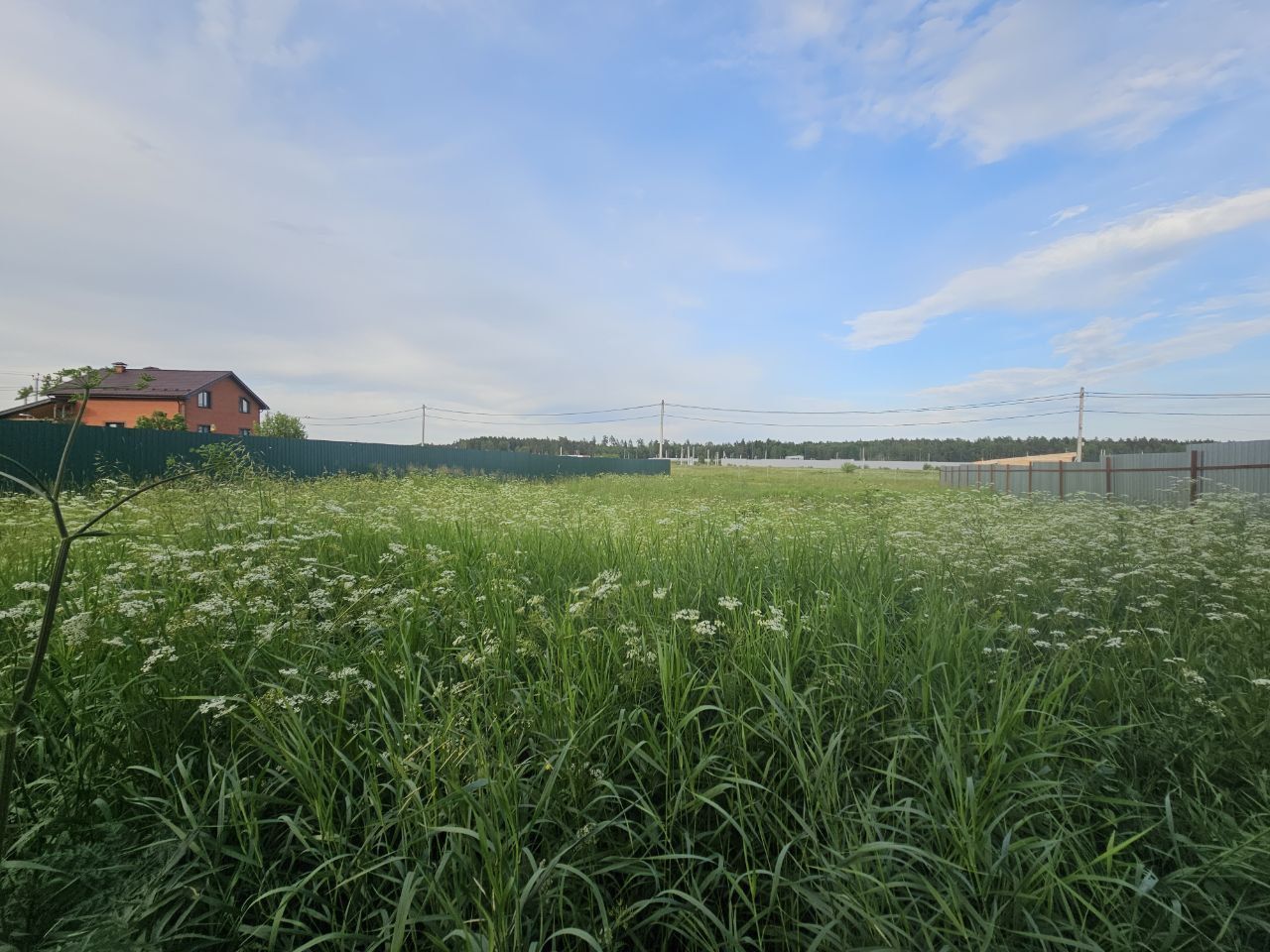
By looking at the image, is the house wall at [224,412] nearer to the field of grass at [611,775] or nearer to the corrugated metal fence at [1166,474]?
the field of grass at [611,775]

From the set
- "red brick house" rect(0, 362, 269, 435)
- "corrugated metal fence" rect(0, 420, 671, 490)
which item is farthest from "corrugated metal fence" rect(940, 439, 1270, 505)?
"red brick house" rect(0, 362, 269, 435)

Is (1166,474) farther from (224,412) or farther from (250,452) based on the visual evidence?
(224,412)

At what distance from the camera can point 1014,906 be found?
1.43m

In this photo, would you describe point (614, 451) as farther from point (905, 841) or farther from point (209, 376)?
point (905, 841)

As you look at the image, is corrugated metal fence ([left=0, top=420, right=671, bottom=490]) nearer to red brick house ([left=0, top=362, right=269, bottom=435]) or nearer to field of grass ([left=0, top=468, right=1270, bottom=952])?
field of grass ([left=0, top=468, right=1270, bottom=952])

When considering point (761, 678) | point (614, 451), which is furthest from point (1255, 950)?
point (614, 451)

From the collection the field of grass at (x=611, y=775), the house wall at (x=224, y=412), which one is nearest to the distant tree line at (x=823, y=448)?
the house wall at (x=224, y=412)

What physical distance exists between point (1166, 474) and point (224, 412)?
44.7 m

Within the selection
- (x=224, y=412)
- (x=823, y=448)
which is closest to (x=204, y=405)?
(x=224, y=412)

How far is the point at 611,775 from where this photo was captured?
72.2 inches

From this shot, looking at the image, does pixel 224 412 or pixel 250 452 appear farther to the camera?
pixel 224 412

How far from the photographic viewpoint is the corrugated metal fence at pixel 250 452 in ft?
40.5

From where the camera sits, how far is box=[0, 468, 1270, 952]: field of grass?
1.41 m

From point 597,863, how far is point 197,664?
5.32 ft
